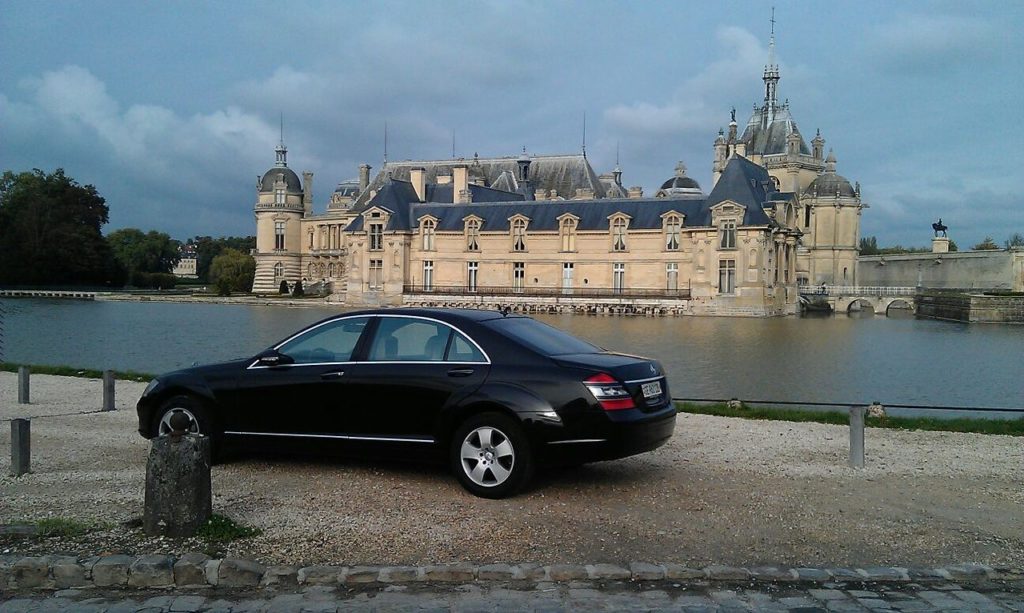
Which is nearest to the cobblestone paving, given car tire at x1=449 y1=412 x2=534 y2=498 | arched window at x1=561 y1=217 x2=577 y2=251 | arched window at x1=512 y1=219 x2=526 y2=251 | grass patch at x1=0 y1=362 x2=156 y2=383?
car tire at x1=449 y1=412 x2=534 y2=498

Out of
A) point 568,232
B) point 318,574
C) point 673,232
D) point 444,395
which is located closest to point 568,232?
point 568,232

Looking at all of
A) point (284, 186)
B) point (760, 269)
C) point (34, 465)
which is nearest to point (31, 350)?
point (34, 465)

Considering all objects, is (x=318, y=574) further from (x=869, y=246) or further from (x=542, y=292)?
(x=869, y=246)

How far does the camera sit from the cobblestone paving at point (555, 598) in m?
4.47

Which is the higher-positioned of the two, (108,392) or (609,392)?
(609,392)

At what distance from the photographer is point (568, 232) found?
58.8m

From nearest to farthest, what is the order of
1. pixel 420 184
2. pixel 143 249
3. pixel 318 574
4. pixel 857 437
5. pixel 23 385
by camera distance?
pixel 318 574 < pixel 857 437 < pixel 23 385 < pixel 420 184 < pixel 143 249

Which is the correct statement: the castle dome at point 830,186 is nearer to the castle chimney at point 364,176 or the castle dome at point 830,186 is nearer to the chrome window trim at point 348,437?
the castle chimney at point 364,176

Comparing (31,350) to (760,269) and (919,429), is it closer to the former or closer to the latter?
(919,429)

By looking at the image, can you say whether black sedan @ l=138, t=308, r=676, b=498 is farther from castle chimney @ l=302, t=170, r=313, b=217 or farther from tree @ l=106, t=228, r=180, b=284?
tree @ l=106, t=228, r=180, b=284

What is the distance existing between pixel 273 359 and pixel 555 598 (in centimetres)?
383

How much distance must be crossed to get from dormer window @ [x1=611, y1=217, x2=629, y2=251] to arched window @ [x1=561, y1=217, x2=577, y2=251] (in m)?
2.82

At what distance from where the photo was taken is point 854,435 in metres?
8.17

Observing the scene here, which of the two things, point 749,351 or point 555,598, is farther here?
point 749,351
